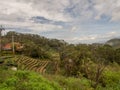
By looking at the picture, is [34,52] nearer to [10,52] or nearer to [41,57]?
[41,57]

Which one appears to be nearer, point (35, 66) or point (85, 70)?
point (85, 70)

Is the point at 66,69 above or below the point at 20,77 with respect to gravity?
below

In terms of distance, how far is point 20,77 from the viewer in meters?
10.1

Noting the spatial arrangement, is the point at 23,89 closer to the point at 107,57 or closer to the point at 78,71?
the point at 78,71

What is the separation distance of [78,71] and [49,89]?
13506 mm

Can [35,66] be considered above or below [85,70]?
below

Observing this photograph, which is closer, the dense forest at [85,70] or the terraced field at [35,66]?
the dense forest at [85,70]

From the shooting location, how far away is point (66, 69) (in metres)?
22.4

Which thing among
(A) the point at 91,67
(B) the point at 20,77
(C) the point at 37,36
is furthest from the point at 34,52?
(C) the point at 37,36

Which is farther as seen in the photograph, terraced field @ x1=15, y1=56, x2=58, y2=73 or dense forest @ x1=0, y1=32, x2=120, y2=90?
terraced field @ x1=15, y1=56, x2=58, y2=73

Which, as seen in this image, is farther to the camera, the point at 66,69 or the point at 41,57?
the point at 41,57

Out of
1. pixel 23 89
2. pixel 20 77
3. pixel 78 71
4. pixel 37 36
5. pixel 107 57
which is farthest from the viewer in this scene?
pixel 37 36

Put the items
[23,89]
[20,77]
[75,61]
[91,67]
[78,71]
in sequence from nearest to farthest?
1. [23,89]
2. [20,77]
3. [91,67]
4. [78,71]
5. [75,61]

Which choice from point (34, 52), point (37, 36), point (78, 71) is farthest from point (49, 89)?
point (37, 36)
